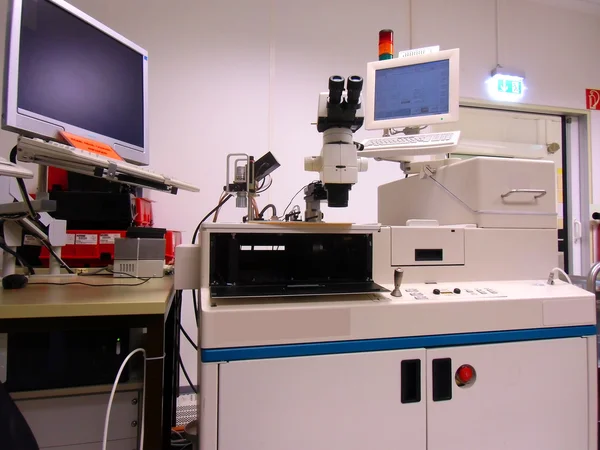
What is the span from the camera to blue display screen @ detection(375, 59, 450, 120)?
1279 mm

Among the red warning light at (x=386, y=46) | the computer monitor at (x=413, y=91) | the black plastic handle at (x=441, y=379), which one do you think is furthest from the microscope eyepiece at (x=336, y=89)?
the red warning light at (x=386, y=46)

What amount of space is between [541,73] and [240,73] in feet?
8.01

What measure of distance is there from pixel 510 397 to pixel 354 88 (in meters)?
0.86

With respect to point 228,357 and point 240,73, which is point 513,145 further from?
point 228,357

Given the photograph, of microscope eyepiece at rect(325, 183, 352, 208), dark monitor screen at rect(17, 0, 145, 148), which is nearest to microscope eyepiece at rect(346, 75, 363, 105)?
microscope eyepiece at rect(325, 183, 352, 208)

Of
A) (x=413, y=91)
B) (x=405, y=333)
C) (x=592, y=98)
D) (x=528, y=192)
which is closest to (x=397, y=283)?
(x=405, y=333)

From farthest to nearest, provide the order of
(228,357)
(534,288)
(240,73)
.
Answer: (240,73)
(534,288)
(228,357)

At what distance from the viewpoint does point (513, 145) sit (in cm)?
276

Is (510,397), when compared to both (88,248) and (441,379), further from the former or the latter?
(88,248)

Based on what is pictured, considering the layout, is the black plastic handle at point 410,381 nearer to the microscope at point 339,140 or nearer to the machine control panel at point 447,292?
the machine control panel at point 447,292

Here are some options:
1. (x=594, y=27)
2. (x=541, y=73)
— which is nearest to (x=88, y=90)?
(x=541, y=73)

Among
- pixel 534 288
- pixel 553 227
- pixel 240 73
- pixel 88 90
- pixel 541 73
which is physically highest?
pixel 541 73

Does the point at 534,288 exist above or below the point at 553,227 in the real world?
below

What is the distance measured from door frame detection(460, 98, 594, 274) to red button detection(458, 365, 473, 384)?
8.07 feet
